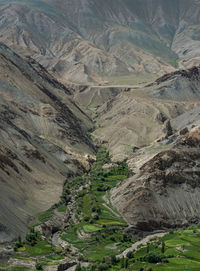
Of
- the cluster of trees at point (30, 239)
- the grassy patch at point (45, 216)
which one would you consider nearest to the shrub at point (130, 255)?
the cluster of trees at point (30, 239)

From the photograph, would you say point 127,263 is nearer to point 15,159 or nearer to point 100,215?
point 100,215

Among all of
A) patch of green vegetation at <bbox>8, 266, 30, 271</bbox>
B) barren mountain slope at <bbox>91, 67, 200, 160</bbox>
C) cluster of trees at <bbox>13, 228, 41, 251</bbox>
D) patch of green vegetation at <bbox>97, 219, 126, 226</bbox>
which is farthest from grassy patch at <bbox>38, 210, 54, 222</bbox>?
barren mountain slope at <bbox>91, 67, 200, 160</bbox>

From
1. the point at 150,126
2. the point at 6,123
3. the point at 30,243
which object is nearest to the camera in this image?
the point at 30,243

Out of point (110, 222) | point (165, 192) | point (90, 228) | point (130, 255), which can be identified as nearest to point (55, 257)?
point (130, 255)

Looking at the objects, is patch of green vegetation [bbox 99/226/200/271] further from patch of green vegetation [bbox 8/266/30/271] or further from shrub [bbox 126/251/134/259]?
patch of green vegetation [bbox 8/266/30/271]

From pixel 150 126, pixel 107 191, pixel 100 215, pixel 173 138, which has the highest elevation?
pixel 150 126

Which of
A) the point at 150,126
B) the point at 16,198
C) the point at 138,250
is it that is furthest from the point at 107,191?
the point at 150,126

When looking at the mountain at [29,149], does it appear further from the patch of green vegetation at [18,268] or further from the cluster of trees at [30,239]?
the patch of green vegetation at [18,268]
